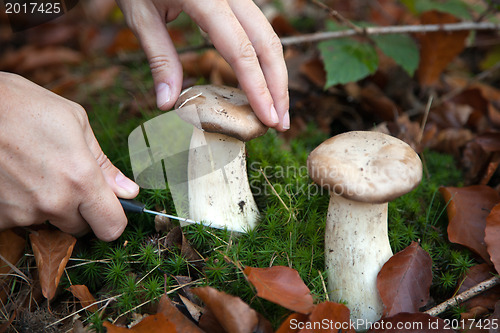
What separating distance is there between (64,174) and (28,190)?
0.18m

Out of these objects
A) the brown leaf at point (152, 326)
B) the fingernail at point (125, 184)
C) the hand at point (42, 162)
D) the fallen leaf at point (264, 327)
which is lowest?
the fallen leaf at point (264, 327)

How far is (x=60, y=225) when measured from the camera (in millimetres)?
1863

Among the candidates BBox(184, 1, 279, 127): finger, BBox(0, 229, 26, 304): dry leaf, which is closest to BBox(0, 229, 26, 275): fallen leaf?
BBox(0, 229, 26, 304): dry leaf

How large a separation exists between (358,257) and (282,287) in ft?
1.41

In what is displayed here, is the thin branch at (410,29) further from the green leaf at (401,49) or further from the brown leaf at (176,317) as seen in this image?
the brown leaf at (176,317)

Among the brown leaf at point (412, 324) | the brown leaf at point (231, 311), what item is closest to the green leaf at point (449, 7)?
the brown leaf at point (412, 324)

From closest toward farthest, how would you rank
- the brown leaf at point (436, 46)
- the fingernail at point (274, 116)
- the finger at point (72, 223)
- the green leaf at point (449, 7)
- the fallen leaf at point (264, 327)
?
the fallen leaf at point (264, 327) < the finger at point (72, 223) < the fingernail at point (274, 116) < the green leaf at point (449, 7) < the brown leaf at point (436, 46)

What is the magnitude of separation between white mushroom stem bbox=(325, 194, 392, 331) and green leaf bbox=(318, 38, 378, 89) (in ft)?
4.39

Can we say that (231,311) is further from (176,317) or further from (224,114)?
(224,114)

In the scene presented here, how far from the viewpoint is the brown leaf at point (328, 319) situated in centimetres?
150

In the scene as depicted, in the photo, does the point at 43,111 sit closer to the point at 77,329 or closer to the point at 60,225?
the point at 60,225

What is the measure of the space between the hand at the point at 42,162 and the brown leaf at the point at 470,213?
1888 millimetres

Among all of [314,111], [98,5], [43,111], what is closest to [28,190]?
[43,111]

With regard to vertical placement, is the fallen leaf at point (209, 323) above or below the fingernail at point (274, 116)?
below
